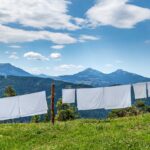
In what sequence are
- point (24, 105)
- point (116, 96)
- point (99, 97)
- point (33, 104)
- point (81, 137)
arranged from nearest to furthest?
point (81, 137), point (33, 104), point (24, 105), point (99, 97), point (116, 96)

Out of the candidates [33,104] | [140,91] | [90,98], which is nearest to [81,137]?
[33,104]

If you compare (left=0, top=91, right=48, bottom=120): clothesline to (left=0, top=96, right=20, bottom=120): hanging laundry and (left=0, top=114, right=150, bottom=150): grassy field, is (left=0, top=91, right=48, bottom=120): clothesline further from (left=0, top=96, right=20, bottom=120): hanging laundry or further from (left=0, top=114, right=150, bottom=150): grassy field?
(left=0, top=114, right=150, bottom=150): grassy field

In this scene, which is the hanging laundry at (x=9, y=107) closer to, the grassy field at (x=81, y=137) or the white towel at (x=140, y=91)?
the grassy field at (x=81, y=137)

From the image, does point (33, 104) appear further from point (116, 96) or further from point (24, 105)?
point (116, 96)

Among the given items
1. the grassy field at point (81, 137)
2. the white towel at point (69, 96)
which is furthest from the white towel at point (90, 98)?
the grassy field at point (81, 137)

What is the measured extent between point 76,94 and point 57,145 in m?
10.8

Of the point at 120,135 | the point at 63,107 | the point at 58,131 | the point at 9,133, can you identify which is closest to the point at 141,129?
the point at 120,135

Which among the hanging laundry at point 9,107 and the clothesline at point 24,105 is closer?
the clothesline at point 24,105

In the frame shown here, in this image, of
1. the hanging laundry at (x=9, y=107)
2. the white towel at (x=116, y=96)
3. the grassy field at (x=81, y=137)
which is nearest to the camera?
the grassy field at (x=81, y=137)

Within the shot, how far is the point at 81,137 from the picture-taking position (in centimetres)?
2038

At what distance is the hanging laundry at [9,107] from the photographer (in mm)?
27562

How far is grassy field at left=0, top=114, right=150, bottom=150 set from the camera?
18.1 metres

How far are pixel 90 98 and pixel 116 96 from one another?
2.10 metres

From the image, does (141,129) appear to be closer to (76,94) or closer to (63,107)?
(76,94)
